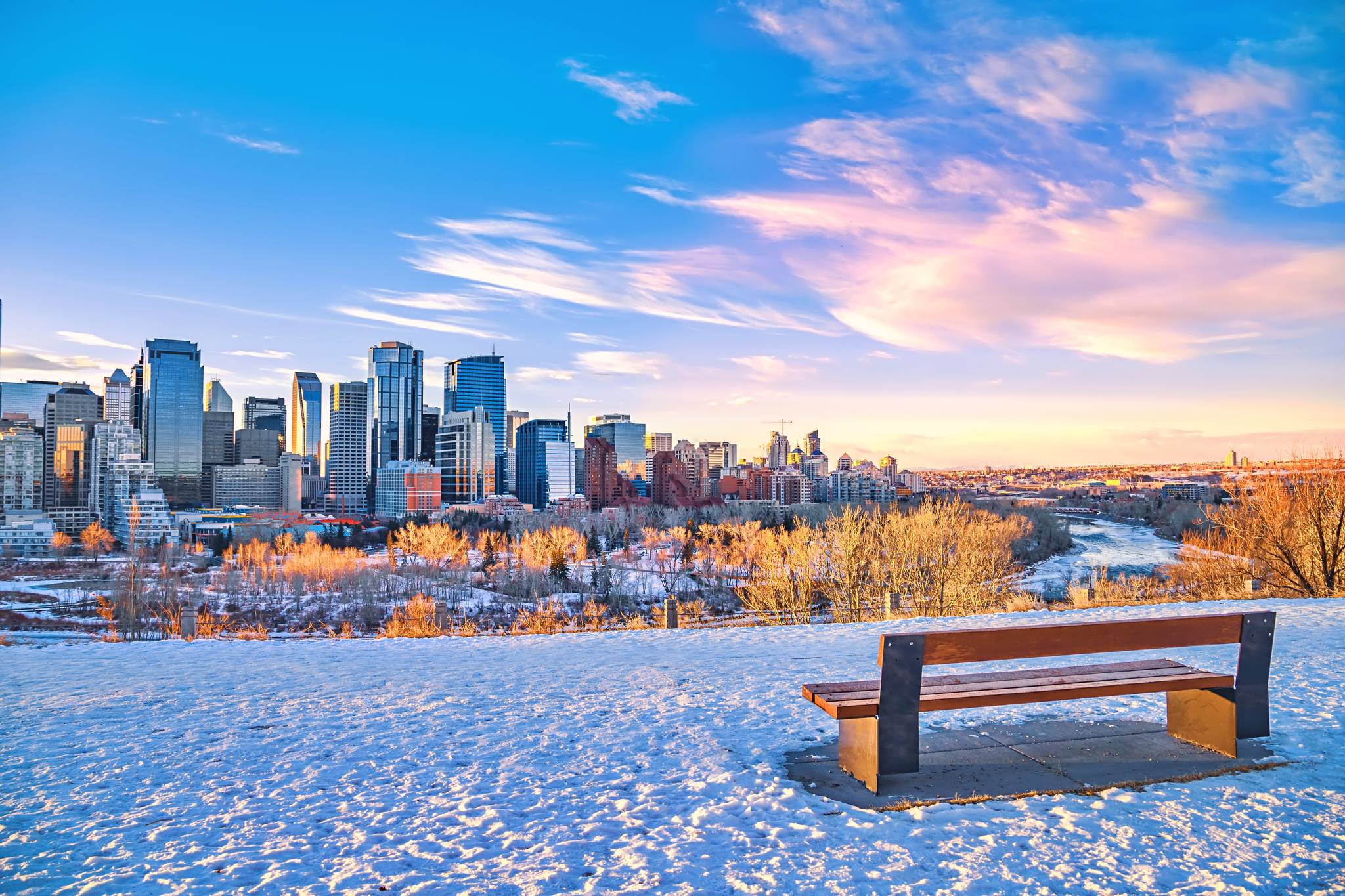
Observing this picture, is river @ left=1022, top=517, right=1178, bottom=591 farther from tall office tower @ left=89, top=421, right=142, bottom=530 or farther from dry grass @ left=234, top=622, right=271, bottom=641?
tall office tower @ left=89, top=421, right=142, bottom=530

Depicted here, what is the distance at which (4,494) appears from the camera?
484 ft

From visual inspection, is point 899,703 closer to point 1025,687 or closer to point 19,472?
point 1025,687

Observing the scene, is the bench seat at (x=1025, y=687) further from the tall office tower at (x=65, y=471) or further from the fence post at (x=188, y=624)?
the tall office tower at (x=65, y=471)

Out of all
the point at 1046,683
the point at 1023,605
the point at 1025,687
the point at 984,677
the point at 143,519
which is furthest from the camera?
the point at 143,519

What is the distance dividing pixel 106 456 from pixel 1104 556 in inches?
6880

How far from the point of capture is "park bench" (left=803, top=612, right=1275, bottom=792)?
425cm

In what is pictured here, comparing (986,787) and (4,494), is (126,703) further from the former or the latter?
(4,494)

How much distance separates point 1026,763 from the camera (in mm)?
4746

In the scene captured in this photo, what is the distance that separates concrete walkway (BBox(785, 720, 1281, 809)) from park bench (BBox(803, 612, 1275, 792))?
4.8 inches

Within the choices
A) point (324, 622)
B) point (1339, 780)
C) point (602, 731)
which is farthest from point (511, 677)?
point (324, 622)

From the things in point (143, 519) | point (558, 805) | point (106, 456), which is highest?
point (106, 456)

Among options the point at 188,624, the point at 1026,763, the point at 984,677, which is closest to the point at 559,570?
the point at 188,624

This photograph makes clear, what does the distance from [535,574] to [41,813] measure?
164 feet

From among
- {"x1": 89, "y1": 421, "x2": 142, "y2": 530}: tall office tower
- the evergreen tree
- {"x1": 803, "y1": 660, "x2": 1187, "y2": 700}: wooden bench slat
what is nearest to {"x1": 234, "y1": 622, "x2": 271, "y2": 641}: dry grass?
{"x1": 803, "y1": 660, "x2": 1187, "y2": 700}: wooden bench slat
